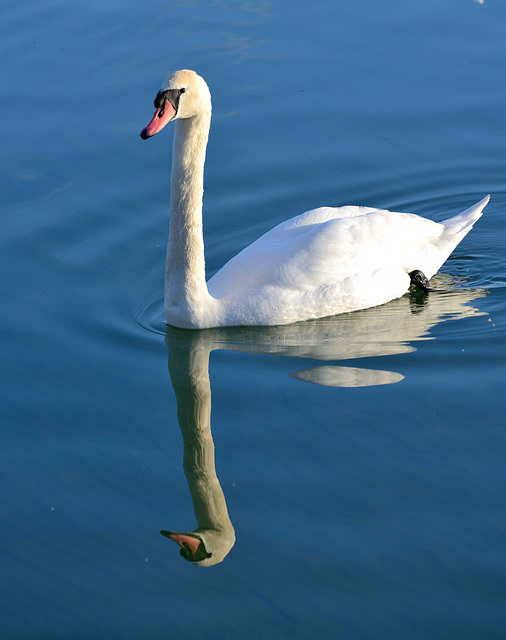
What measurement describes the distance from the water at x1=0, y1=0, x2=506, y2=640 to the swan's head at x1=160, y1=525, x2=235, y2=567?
0.06 metres

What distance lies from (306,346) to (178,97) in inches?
90.0

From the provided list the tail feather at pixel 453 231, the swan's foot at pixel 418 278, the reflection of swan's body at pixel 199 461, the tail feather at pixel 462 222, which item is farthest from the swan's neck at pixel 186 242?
the tail feather at pixel 462 222

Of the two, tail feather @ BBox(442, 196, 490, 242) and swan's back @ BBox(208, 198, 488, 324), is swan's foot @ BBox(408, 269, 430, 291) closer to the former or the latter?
swan's back @ BBox(208, 198, 488, 324)

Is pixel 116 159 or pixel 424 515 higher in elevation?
pixel 116 159

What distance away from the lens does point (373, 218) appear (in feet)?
28.6

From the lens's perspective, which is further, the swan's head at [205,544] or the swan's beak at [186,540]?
the swan's beak at [186,540]

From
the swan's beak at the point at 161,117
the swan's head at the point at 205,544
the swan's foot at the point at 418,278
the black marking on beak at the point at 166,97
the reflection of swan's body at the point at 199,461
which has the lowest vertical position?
the swan's head at the point at 205,544

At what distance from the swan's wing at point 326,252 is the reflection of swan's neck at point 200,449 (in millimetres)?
766

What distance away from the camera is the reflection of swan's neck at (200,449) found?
576cm

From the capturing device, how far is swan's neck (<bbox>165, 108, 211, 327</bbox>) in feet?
26.1

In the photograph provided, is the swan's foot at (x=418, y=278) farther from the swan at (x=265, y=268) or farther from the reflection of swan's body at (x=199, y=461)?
the reflection of swan's body at (x=199, y=461)

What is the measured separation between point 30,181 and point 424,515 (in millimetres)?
6907

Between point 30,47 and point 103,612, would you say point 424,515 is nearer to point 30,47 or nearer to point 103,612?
point 103,612

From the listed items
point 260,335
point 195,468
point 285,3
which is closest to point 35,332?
point 260,335
